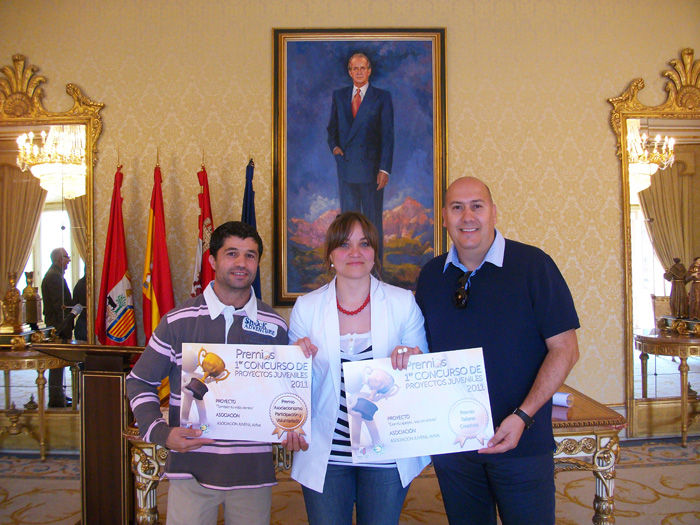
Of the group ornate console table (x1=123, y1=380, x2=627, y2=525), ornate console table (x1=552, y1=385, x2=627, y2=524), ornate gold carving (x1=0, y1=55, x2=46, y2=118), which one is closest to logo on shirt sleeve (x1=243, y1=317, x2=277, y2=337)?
ornate console table (x1=123, y1=380, x2=627, y2=525)

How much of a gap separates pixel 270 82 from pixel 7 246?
108 inches

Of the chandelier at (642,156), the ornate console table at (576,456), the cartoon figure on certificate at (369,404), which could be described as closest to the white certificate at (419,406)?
the cartoon figure on certificate at (369,404)

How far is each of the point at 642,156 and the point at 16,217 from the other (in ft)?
18.7

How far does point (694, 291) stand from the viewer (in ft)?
13.6

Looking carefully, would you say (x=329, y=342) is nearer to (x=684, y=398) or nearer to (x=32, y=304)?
(x=32, y=304)

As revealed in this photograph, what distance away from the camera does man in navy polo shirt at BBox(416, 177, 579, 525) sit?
1.69 metres

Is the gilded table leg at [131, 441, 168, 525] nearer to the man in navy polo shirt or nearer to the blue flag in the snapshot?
the man in navy polo shirt

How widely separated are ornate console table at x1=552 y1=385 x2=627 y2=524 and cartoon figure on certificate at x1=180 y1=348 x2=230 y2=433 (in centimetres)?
154

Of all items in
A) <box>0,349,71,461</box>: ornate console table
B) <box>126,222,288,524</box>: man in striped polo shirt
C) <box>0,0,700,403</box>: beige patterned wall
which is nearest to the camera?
<box>126,222,288,524</box>: man in striped polo shirt

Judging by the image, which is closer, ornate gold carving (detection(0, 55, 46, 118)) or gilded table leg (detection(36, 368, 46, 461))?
gilded table leg (detection(36, 368, 46, 461))

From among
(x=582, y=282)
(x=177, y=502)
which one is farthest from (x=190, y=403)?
(x=582, y=282)

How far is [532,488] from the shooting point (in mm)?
1694

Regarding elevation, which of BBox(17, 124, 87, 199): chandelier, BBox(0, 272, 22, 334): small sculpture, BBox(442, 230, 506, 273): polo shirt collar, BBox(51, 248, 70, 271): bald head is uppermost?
BBox(17, 124, 87, 199): chandelier

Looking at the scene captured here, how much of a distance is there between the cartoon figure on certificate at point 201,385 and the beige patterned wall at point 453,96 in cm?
253
